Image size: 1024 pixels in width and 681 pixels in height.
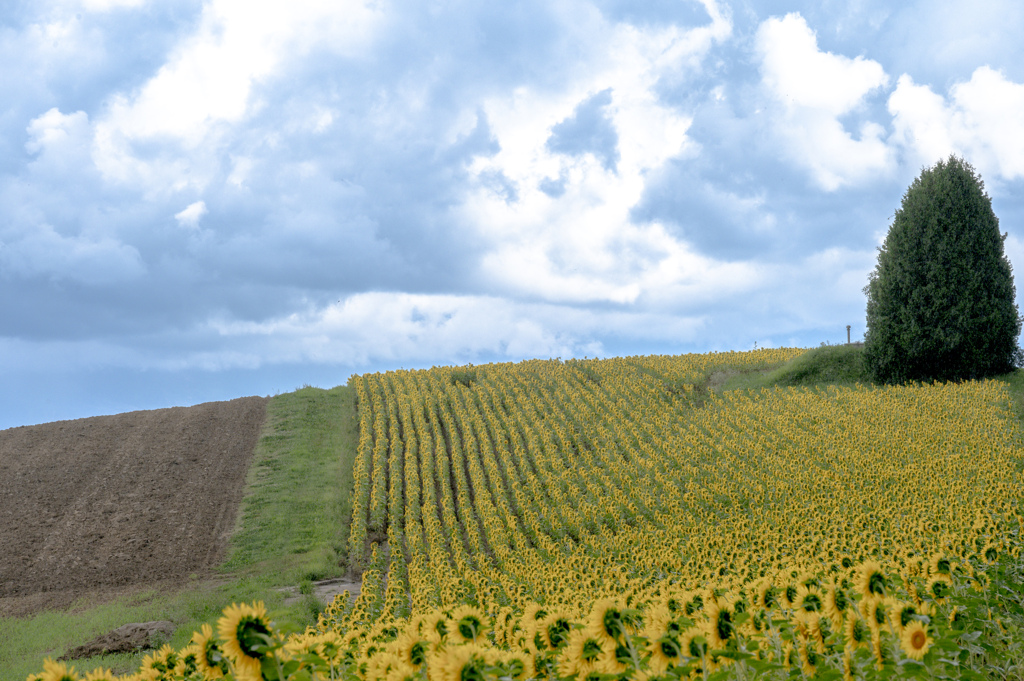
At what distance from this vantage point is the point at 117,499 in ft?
69.8

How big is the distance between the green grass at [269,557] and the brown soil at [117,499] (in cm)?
A: 67

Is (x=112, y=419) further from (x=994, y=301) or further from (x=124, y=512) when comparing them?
(x=994, y=301)

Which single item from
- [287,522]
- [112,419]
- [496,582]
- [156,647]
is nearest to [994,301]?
[496,582]

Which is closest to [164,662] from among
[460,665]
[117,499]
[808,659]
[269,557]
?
[460,665]

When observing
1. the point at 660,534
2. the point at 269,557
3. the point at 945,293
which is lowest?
the point at 269,557

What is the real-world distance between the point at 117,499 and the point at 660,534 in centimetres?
1597

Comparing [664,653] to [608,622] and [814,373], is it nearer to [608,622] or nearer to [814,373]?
[608,622]

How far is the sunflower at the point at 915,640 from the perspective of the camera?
A: 11.0ft

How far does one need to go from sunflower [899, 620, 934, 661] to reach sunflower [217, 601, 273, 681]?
280 centimetres

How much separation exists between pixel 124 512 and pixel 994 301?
29.7m

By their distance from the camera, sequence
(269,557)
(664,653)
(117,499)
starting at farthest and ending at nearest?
1. (117,499)
2. (269,557)
3. (664,653)

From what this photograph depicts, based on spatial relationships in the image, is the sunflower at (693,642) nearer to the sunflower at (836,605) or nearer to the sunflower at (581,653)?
the sunflower at (581,653)

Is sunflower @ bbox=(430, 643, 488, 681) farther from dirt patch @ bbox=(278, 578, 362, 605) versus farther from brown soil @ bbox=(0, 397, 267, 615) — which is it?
brown soil @ bbox=(0, 397, 267, 615)

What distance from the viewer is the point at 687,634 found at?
3311 millimetres
